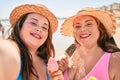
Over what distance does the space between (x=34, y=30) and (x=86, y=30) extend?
0.39m

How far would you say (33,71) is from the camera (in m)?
1.98

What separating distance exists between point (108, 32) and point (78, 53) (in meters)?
0.29

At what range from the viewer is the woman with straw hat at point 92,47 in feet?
6.50

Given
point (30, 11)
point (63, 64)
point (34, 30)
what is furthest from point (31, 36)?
point (63, 64)

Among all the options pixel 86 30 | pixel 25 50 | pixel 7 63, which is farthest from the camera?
pixel 86 30

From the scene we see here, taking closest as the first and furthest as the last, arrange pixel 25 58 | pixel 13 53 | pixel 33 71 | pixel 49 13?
pixel 13 53, pixel 25 58, pixel 33 71, pixel 49 13

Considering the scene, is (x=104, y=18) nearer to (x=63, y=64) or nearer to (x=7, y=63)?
(x=63, y=64)

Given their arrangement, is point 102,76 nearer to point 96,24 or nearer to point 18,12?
point 96,24

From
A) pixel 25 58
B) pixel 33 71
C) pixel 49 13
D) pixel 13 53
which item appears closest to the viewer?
pixel 13 53

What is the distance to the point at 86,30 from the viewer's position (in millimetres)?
2076

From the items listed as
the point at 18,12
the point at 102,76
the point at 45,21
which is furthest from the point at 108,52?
the point at 18,12

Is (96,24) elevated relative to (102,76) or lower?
elevated

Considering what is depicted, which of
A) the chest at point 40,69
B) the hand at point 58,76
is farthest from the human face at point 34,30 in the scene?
the hand at point 58,76

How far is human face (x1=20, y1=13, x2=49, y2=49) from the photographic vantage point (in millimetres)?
1974
